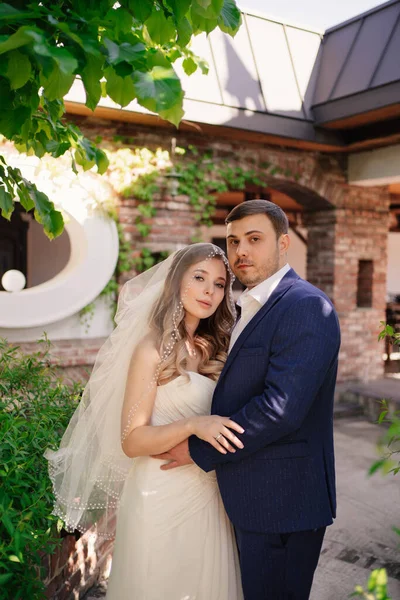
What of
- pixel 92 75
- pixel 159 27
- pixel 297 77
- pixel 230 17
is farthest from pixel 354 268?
pixel 92 75

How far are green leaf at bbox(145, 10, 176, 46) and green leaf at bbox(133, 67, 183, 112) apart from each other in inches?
17.3

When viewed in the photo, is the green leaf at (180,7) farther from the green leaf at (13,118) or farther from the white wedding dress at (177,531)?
the white wedding dress at (177,531)

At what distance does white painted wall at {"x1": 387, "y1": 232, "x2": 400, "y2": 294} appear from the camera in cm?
1362

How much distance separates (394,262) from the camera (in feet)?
44.9

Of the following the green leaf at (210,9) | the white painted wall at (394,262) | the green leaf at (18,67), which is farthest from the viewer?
the white painted wall at (394,262)

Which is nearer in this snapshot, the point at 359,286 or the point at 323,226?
the point at 323,226

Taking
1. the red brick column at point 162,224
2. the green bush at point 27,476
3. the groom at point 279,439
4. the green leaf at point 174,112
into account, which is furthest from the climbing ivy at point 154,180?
the green leaf at point 174,112

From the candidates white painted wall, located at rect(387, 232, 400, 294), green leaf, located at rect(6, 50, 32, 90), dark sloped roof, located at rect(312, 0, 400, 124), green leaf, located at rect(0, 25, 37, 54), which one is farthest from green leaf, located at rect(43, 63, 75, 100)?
white painted wall, located at rect(387, 232, 400, 294)

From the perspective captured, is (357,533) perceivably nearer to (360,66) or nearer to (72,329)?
(72,329)

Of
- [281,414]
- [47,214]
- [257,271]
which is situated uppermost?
[47,214]

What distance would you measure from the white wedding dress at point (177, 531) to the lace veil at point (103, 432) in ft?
0.88

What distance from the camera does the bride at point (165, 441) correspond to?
204 cm

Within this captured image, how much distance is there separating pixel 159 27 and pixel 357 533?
3581 mm

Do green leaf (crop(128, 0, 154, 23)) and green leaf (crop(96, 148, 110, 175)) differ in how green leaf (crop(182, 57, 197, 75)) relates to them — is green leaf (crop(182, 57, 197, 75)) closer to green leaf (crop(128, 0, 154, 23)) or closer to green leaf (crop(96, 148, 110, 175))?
green leaf (crop(96, 148, 110, 175))
